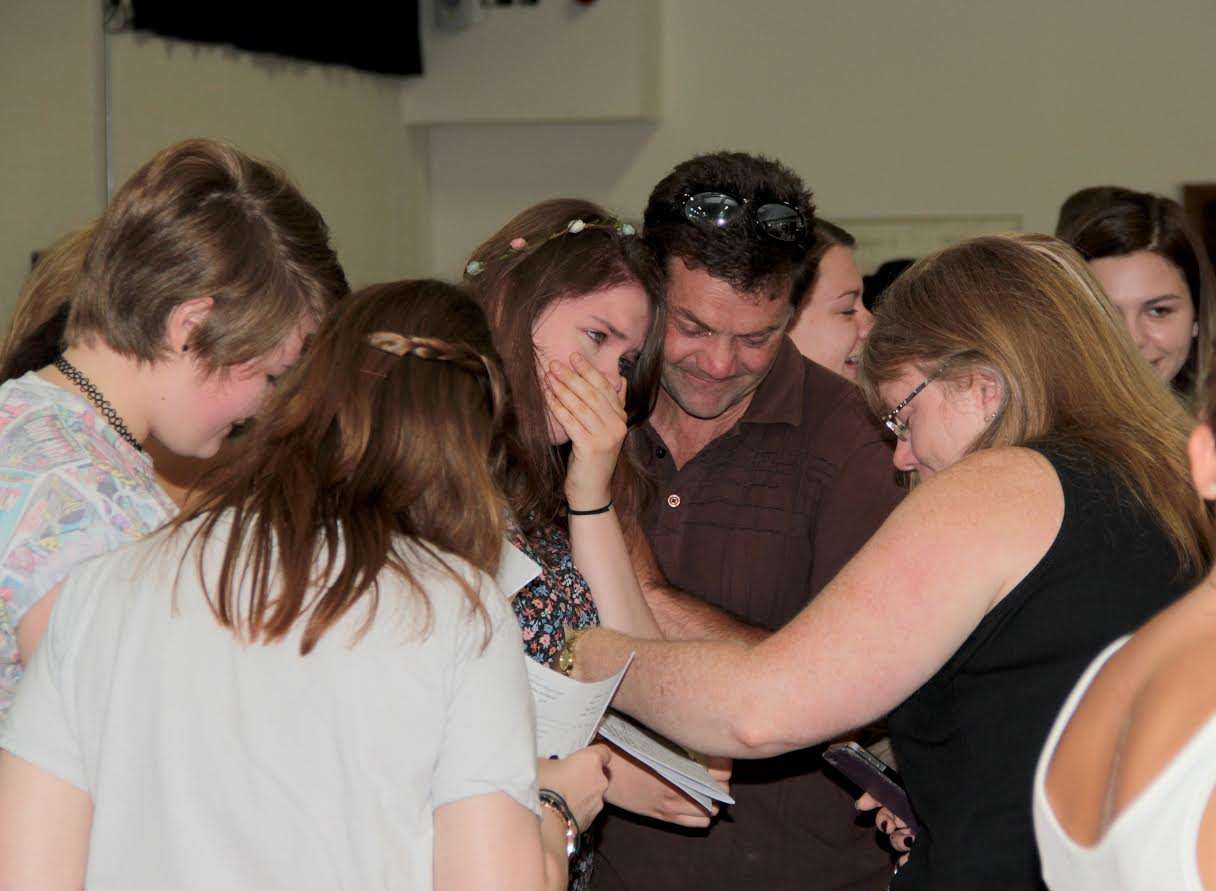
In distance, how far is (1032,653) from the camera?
155 centimetres

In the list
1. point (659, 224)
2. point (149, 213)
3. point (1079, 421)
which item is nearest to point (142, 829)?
point (149, 213)

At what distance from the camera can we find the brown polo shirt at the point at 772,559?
2.25 meters

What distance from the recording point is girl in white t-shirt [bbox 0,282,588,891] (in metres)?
1.29

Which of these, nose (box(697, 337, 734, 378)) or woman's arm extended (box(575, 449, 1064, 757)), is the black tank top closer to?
woman's arm extended (box(575, 449, 1064, 757))

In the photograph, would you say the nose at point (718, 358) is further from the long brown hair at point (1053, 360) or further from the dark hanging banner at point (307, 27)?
the dark hanging banner at point (307, 27)

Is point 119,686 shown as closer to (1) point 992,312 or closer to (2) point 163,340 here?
(2) point 163,340

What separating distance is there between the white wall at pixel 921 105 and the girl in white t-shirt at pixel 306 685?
20.8 ft

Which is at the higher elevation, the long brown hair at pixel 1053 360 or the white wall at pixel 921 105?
the white wall at pixel 921 105

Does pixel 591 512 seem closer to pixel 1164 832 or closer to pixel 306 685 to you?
pixel 306 685

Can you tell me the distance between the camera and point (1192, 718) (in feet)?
3.02

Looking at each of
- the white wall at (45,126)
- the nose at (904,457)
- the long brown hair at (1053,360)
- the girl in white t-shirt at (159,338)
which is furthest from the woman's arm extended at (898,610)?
the white wall at (45,126)

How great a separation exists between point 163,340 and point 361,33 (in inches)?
230

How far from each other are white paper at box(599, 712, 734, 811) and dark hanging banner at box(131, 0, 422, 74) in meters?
4.78

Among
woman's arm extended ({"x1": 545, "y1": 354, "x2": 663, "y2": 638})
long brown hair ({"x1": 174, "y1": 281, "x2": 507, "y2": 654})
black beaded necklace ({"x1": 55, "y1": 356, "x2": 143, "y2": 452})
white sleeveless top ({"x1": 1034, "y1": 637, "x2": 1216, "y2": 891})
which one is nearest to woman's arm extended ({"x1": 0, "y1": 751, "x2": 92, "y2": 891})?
long brown hair ({"x1": 174, "y1": 281, "x2": 507, "y2": 654})
